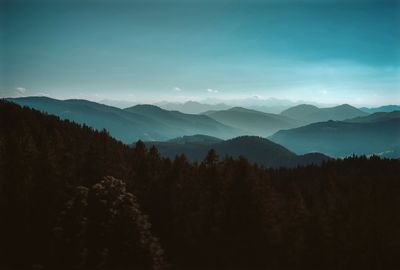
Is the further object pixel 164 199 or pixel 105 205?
pixel 164 199

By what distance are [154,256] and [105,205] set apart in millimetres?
7264

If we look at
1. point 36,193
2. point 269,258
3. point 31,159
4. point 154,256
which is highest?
point 31,159

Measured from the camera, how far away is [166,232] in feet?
180

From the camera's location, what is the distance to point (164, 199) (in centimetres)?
5984

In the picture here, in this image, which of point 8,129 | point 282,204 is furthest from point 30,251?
point 8,129

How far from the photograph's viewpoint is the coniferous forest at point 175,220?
36406 mm

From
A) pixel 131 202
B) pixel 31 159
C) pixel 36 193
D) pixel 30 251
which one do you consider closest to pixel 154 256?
pixel 131 202

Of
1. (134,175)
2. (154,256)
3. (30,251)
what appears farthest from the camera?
(134,175)

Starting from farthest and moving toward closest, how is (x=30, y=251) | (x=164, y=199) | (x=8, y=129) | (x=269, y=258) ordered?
(x=8, y=129)
(x=164, y=199)
(x=269, y=258)
(x=30, y=251)

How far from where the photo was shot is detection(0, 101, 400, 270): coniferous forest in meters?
36.4

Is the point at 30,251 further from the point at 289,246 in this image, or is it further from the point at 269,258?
the point at 289,246

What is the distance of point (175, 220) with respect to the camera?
179 feet

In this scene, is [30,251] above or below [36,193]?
below

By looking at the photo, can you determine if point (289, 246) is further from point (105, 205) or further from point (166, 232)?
point (105, 205)
